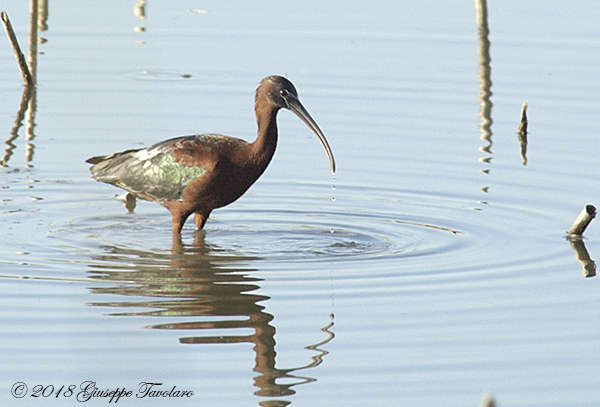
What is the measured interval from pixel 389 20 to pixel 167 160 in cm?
847

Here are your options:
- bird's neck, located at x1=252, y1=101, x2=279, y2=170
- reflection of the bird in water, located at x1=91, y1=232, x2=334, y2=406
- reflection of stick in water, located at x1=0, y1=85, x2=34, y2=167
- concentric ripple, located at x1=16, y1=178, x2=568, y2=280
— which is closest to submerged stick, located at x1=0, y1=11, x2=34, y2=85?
reflection of stick in water, located at x1=0, y1=85, x2=34, y2=167

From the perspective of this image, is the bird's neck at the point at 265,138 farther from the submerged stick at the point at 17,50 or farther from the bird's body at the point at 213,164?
the submerged stick at the point at 17,50

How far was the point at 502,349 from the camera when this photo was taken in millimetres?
6891

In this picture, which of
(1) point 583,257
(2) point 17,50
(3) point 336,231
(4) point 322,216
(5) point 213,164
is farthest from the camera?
(2) point 17,50

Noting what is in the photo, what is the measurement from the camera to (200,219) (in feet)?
31.9

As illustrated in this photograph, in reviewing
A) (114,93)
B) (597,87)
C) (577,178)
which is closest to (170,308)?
(577,178)

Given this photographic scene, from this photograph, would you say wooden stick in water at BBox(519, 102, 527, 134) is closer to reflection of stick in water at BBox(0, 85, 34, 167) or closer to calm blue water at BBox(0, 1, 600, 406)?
calm blue water at BBox(0, 1, 600, 406)

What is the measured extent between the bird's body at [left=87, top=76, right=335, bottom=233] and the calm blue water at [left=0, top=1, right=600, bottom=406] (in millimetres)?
344

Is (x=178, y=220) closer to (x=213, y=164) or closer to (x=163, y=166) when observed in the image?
(x=163, y=166)

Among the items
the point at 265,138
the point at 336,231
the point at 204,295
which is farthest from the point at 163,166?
the point at 204,295

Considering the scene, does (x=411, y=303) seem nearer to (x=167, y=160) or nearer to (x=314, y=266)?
(x=314, y=266)

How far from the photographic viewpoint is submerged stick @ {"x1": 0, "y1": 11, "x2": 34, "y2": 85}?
43.3 feet

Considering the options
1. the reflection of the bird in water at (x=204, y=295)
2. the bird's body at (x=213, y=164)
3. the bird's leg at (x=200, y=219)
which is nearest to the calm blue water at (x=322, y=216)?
the reflection of the bird in water at (x=204, y=295)

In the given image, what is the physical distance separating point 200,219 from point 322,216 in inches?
43.1
